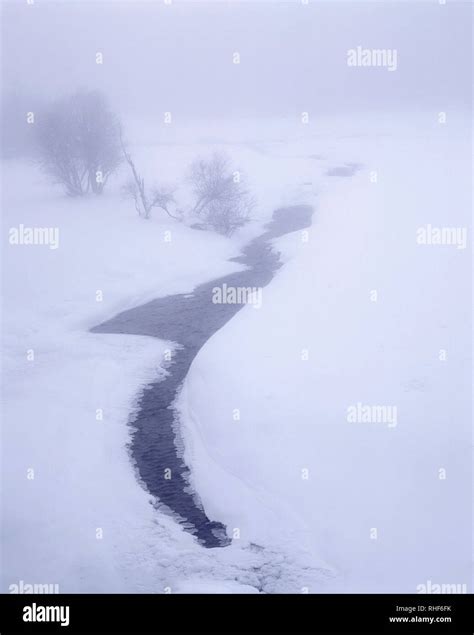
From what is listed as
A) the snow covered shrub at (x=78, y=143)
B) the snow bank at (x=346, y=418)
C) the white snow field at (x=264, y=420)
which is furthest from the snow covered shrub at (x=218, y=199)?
the snow bank at (x=346, y=418)

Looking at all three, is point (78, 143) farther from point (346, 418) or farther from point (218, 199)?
point (346, 418)

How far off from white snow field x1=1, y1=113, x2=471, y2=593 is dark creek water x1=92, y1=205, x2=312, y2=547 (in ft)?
1.10

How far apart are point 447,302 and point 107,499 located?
12064 millimetres

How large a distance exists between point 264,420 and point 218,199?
73.6 feet

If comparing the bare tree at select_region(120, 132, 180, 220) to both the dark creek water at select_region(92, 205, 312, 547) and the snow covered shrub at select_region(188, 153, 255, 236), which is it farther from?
the dark creek water at select_region(92, 205, 312, 547)

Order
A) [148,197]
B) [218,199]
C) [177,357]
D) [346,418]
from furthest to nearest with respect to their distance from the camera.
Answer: [148,197] < [218,199] < [177,357] < [346,418]

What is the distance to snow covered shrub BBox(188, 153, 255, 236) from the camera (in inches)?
1348

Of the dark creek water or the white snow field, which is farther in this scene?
the dark creek water

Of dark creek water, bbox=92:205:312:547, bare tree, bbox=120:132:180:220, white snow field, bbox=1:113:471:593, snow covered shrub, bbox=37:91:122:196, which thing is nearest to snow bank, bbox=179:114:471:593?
white snow field, bbox=1:113:471:593

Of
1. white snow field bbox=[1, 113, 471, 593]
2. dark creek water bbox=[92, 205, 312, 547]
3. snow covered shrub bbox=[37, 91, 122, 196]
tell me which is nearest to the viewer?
white snow field bbox=[1, 113, 471, 593]

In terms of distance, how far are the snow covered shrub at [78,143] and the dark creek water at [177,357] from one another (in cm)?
1362

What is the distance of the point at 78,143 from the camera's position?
136ft

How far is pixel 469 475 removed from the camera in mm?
11477

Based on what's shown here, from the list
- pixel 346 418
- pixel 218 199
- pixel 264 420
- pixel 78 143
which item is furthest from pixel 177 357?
pixel 78 143
